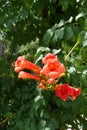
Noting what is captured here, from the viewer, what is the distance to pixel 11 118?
2588mm

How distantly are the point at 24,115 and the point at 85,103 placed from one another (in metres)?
0.44

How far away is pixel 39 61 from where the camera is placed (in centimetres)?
228

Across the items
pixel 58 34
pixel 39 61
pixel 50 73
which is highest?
pixel 58 34

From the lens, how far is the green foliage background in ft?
7.23

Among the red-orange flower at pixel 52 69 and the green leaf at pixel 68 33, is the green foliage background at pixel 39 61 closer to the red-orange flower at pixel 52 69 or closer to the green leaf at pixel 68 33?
the green leaf at pixel 68 33

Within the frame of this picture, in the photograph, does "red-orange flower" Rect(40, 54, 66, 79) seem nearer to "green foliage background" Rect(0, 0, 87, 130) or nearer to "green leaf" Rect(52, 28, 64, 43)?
"green foliage background" Rect(0, 0, 87, 130)

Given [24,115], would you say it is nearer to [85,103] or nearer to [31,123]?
[31,123]

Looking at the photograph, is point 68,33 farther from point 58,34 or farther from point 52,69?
point 52,69

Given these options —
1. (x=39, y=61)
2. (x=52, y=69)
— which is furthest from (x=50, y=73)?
(x=39, y=61)

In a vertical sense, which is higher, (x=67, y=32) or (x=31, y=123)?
(x=67, y=32)

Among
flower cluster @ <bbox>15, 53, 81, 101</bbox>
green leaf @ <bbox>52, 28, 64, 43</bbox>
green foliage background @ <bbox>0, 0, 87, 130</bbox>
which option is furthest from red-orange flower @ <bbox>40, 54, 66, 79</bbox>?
green leaf @ <bbox>52, 28, 64, 43</bbox>

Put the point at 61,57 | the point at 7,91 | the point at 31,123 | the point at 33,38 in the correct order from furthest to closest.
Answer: the point at 33,38 → the point at 7,91 → the point at 31,123 → the point at 61,57

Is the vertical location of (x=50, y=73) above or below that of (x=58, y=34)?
below

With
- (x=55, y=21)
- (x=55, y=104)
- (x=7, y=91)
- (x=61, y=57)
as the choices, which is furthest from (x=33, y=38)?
(x=61, y=57)
